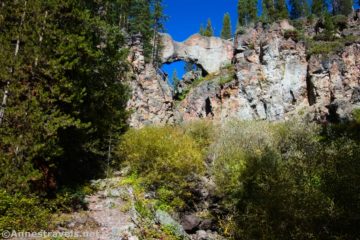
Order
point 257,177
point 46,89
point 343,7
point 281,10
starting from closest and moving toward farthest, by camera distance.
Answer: point 46,89
point 257,177
point 281,10
point 343,7

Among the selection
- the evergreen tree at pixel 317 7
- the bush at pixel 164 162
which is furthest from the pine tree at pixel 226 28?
the bush at pixel 164 162

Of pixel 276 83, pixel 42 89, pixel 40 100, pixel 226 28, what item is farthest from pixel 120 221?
pixel 226 28

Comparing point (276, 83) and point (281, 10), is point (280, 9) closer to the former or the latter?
point (281, 10)

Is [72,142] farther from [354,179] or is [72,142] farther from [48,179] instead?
[354,179]

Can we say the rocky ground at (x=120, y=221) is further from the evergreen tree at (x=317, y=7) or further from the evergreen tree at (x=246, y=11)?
the evergreen tree at (x=246, y=11)

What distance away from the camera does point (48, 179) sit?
20766mm

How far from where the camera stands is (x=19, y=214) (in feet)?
52.2

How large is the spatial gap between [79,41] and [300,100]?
52267 millimetres

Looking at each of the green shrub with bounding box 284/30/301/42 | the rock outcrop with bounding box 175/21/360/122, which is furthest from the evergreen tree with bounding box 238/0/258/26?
the green shrub with bounding box 284/30/301/42

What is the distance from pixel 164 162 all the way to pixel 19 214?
15.0m

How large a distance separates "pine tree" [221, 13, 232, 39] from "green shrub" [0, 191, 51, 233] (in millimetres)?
104329

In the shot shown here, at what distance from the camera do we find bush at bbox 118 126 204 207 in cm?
2923

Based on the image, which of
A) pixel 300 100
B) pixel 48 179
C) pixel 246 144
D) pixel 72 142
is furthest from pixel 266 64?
pixel 48 179

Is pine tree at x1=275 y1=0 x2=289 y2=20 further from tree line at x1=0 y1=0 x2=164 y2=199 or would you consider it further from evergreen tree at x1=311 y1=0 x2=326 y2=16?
tree line at x1=0 y1=0 x2=164 y2=199
